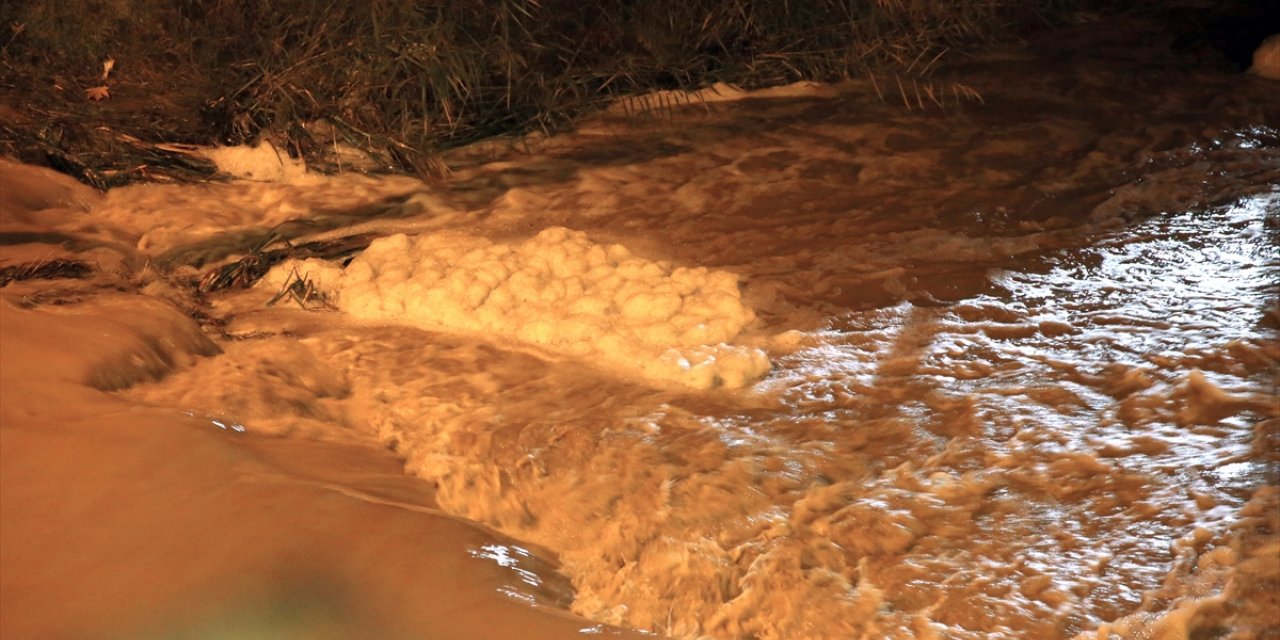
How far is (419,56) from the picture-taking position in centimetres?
389

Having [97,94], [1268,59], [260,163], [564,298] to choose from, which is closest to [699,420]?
[564,298]

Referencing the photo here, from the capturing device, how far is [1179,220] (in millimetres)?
3219

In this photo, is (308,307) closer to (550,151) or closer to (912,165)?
(550,151)

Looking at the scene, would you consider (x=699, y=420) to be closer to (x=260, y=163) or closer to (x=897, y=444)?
(x=897, y=444)

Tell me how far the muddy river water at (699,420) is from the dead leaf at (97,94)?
1.03m

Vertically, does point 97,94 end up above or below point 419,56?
below

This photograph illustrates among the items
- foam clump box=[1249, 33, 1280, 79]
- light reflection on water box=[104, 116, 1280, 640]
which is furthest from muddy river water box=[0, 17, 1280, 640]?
foam clump box=[1249, 33, 1280, 79]

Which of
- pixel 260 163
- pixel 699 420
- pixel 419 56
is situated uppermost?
pixel 419 56

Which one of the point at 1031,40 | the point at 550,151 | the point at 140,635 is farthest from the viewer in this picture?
the point at 1031,40

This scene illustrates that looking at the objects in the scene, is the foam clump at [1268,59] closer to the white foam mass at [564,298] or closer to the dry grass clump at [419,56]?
the dry grass clump at [419,56]

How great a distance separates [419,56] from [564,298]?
1.48 m

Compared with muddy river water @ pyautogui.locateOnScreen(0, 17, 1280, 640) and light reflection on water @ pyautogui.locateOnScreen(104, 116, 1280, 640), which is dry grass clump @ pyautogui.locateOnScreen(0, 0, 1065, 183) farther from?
light reflection on water @ pyautogui.locateOnScreen(104, 116, 1280, 640)

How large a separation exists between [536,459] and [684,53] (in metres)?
2.77

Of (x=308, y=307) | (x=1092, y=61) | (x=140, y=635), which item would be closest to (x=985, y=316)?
(x=308, y=307)
